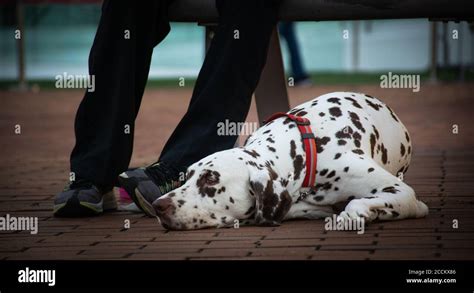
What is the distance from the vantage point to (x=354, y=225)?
5301 millimetres

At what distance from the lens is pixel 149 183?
226 inches

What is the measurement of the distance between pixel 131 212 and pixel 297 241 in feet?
4.97

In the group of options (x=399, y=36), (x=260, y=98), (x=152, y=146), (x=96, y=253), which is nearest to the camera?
(x=96, y=253)

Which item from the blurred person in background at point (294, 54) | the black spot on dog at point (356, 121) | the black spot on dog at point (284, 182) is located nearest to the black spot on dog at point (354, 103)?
the black spot on dog at point (356, 121)

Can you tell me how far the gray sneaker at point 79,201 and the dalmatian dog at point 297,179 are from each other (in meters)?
0.77

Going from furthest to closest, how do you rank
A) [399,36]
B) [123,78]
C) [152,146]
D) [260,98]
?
[399,36] < [152,146] < [260,98] < [123,78]

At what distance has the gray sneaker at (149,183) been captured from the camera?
5730mm

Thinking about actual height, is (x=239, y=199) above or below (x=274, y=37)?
below

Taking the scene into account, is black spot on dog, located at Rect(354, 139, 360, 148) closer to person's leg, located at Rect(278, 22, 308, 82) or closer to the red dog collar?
the red dog collar

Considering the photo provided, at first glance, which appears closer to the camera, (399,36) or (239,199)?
(239,199)

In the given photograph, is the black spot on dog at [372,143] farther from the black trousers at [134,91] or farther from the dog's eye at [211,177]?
the dog's eye at [211,177]

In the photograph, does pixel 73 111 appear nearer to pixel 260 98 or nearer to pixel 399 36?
pixel 260 98

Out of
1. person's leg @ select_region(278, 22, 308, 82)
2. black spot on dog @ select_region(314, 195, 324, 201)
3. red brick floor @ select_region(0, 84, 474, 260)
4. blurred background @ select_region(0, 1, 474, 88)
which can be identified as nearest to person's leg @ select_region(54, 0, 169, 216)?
red brick floor @ select_region(0, 84, 474, 260)
